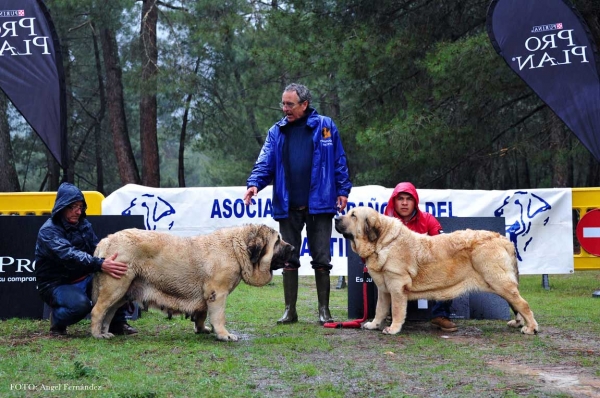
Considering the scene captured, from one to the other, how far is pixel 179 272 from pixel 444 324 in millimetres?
2690

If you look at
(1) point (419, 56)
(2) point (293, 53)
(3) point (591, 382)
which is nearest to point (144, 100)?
(2) point (293, 53)

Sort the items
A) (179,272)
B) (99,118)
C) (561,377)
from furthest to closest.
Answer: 1. (99,118)
2. (179,272)
3. (561,377)

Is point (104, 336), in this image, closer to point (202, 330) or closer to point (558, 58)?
point (202, 330)

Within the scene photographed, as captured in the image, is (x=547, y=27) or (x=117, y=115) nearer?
(x=547, y=27)

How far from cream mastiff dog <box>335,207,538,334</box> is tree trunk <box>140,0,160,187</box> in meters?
15.7

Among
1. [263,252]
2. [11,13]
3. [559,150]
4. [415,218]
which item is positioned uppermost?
[11,13]

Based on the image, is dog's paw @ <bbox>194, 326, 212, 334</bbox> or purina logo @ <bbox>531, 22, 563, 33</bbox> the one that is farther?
purina logo @ <bbox>531, 22, 563, 33</bbox>

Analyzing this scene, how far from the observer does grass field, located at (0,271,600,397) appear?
4551mm

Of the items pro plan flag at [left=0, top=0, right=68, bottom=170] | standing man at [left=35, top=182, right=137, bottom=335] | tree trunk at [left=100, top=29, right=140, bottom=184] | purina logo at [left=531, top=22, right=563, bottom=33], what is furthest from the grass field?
tree trunk at [left=100, top=29, right=140, bottom=184]

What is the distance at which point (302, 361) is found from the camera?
5547 mm

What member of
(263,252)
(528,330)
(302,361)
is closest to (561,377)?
(302,361)

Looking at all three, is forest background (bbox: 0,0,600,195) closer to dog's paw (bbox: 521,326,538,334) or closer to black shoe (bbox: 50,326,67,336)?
dog's paw (bbox: 521,326,538,334)

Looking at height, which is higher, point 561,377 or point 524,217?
point 524,217

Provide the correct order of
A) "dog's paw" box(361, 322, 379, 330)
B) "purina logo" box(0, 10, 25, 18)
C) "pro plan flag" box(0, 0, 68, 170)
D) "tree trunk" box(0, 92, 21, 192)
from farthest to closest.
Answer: "tree trunk" box(0, 92, 21, 192) → "purina logo" box(0, 10, 25, 18) → "pro plan flag" box(0, 0, 68, 170) → "dog's paw" box(361, 322, 379, 330)
